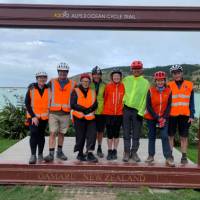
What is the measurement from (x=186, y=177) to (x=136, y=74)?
6.77 ft

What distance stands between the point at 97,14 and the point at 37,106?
6.39 ft

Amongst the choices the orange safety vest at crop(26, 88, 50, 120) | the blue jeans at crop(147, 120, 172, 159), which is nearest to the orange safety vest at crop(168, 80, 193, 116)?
the blue jeans at crop(147, 120, 172, 159)

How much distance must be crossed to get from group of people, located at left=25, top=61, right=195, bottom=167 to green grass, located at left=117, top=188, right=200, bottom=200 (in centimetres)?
72

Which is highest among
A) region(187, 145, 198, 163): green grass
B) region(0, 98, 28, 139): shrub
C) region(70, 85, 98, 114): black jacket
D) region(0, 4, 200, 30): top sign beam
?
region(0, 4, 200, 30): top sign beam

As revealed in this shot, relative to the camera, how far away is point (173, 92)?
24.7 ft

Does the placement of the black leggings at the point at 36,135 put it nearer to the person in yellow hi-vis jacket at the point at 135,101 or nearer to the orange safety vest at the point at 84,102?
the orange safety vest at the point at 84,102

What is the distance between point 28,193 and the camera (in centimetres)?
656

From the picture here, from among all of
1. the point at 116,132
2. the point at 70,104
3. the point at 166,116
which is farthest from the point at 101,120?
the point at 166,116

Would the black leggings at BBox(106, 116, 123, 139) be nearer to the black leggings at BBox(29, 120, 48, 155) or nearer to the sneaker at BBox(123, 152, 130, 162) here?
the sneaker at BBox(123, 152, 130, 162)

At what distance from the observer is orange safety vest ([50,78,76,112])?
759 cm

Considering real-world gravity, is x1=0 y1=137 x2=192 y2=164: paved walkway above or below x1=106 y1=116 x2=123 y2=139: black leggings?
below

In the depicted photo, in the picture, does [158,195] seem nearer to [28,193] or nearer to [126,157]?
[126,157]

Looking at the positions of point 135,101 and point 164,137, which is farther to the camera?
point 135,101

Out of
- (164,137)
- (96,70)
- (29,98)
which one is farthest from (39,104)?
(164,137)
